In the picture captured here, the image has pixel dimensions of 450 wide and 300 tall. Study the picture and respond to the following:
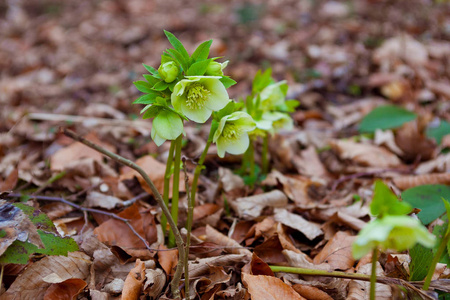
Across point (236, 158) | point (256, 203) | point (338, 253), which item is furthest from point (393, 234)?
point (236, 158)

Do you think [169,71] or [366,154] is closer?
[169,71]

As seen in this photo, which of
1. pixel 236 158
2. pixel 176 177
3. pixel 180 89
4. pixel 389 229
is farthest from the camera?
pixel 236 158

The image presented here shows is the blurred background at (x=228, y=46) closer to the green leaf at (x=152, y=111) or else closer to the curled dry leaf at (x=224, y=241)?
the curled dry leaf at (x=224, y=241)

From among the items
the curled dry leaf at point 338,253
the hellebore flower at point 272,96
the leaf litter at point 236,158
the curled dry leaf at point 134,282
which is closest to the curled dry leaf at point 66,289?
the leaf litter at point 236,158

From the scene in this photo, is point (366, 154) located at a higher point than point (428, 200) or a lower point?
lower

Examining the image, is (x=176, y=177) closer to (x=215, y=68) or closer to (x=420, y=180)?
(x=215, y=68)

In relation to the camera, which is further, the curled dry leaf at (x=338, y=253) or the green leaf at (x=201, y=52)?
the curled dry leaf at (x=338, y=253)

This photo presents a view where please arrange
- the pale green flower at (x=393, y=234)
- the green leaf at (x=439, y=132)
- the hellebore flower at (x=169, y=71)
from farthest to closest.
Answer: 1. the green leaf at (x=439, y=132)
2. the hellebore flower at (x=169, y=71)
3. the pale green flower at (x=393, y=234)

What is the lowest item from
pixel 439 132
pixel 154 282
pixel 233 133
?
pixel 439 132
